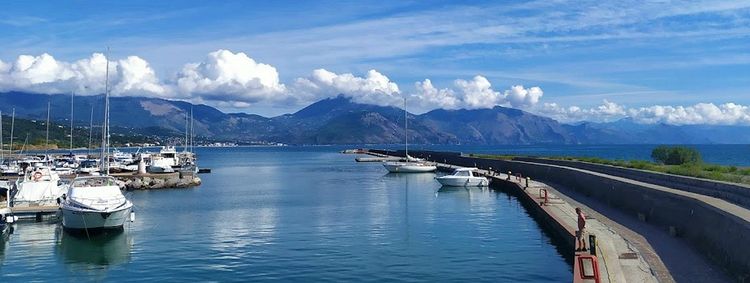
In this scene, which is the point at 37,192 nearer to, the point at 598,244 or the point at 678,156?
the point at 598,244

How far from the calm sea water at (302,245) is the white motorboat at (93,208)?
0.75 meters

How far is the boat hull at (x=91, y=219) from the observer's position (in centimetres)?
3388

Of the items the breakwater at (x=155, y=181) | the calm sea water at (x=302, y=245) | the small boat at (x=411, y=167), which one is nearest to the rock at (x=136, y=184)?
the breakwater at (x=155, y=181)

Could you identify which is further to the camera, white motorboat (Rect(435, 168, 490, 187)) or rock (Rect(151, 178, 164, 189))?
rock (Rect(151, 178, 164, 189))

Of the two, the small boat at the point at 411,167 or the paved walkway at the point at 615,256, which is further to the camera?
the small boat at the point at 411,167

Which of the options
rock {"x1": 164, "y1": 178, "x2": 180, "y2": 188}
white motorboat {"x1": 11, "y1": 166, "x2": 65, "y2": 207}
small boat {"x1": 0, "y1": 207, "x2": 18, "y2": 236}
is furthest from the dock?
rock {"x1": 164, "y1": 178, "x2": 180, "y2": 188}

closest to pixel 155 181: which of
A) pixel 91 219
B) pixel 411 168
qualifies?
pixel 91 219

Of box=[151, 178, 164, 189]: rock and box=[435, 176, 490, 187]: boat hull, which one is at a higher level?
box=[435, 176, 490, 187]: boat hull

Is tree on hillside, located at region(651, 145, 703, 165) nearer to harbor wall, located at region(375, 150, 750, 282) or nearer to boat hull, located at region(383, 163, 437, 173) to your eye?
harbor wall, located at region(375, 150, 750, 282)

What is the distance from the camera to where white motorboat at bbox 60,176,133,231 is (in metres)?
33.9

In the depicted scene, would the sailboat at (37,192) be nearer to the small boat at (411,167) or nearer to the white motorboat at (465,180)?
the white motorboat at (465,180)

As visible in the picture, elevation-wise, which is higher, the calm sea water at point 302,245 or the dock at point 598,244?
the dock at point 598,244

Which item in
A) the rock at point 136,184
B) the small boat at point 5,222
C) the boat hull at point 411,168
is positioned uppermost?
the boat hull at point 411,168

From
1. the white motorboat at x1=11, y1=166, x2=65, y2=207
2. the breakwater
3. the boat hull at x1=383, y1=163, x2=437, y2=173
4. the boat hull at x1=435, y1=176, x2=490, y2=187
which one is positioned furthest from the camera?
the boat hull at x1=383, y1=163, x2=437, y2=173
